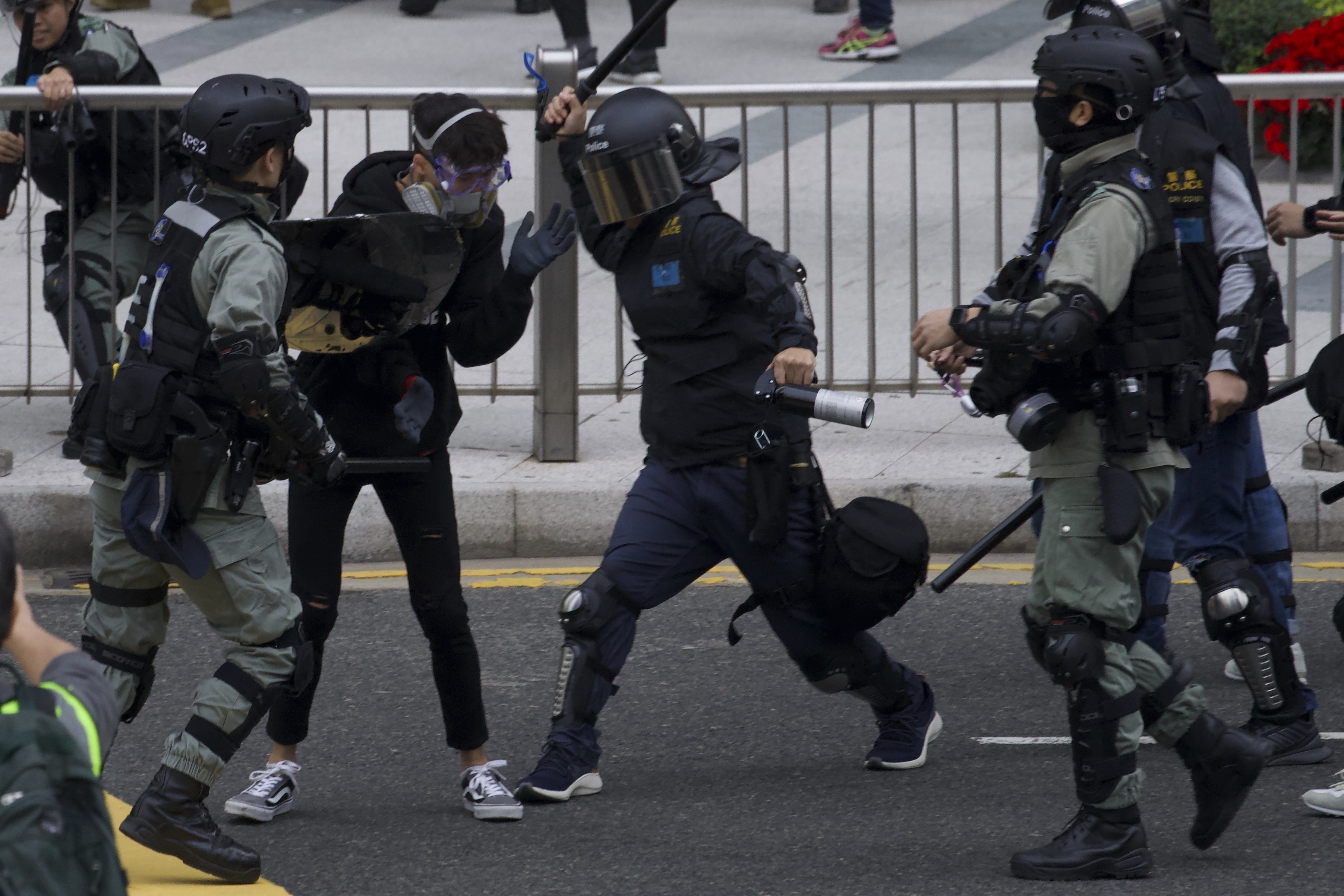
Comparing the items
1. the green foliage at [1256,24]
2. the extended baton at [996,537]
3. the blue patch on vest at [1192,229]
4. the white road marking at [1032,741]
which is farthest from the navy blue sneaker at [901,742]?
the green foliage at [1256,24]

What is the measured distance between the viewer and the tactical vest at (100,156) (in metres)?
6.93

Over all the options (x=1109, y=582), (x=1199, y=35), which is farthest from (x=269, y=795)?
(x=1199, y=35)

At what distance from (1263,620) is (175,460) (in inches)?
109

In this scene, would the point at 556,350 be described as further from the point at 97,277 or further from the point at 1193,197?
the point at 1193,197

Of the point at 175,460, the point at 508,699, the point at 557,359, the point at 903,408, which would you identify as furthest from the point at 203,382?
the point at 903,408

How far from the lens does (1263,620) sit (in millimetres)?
4695

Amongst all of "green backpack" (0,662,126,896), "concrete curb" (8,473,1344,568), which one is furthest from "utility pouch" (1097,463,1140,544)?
"concrete curb" (8,473,1344,568)

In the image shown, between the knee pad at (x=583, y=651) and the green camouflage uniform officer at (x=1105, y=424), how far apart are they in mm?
1054

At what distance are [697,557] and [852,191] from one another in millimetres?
4279

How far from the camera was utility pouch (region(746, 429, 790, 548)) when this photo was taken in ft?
14.5

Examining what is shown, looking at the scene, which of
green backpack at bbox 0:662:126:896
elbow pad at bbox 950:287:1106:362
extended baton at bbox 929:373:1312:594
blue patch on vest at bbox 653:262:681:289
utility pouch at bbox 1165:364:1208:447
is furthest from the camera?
extended baton at bbox 929:373:1312:594

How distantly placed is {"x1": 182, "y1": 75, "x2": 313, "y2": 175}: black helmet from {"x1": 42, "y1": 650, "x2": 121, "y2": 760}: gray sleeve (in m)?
1.71

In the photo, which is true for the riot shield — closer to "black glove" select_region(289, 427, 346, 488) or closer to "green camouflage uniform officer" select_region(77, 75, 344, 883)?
"green camouflage uniform officer" select_region(77, 75, 344, 883)

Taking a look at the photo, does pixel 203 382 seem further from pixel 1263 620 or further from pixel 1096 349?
pixel 1263 620
